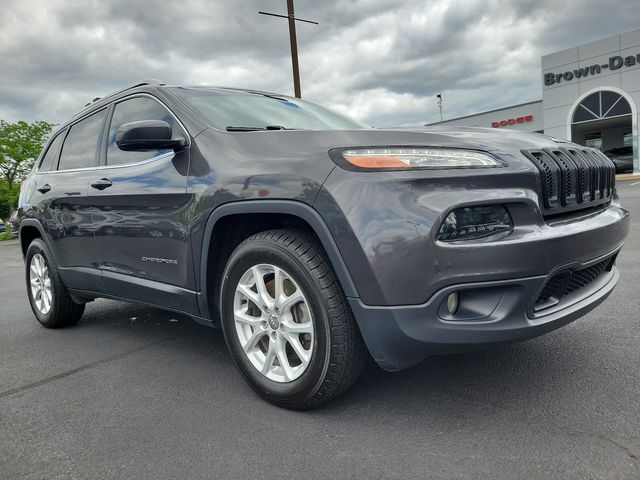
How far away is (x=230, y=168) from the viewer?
8.53ft

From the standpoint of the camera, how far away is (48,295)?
4406mm

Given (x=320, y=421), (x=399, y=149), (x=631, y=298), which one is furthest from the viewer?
(x=631, y=298)

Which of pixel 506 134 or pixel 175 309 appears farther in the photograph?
pixel 175 309

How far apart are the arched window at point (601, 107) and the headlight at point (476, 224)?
29749 mm

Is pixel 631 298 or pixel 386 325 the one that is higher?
pixel 386 325

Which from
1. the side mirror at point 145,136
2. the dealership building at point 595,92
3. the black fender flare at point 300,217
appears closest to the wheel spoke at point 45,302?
the side mirror at point 145,136

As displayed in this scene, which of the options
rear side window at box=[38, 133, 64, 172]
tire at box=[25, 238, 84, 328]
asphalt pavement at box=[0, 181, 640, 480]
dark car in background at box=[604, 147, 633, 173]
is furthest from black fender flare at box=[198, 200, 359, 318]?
dark car in background at box=[604, 147, 633, 173]

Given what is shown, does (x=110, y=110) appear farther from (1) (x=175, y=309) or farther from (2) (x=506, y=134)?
(2) (x=506, y=134)

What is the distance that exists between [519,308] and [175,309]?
1.88 metres

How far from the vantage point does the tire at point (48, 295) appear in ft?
13.9

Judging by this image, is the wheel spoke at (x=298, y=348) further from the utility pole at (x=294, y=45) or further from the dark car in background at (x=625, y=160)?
the dark car in background at (x=625, y=160)

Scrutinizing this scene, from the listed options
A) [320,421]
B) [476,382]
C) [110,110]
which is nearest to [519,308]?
[476,382]

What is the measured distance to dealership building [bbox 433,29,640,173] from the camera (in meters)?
26.7

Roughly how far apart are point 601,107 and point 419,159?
30.5 meters
